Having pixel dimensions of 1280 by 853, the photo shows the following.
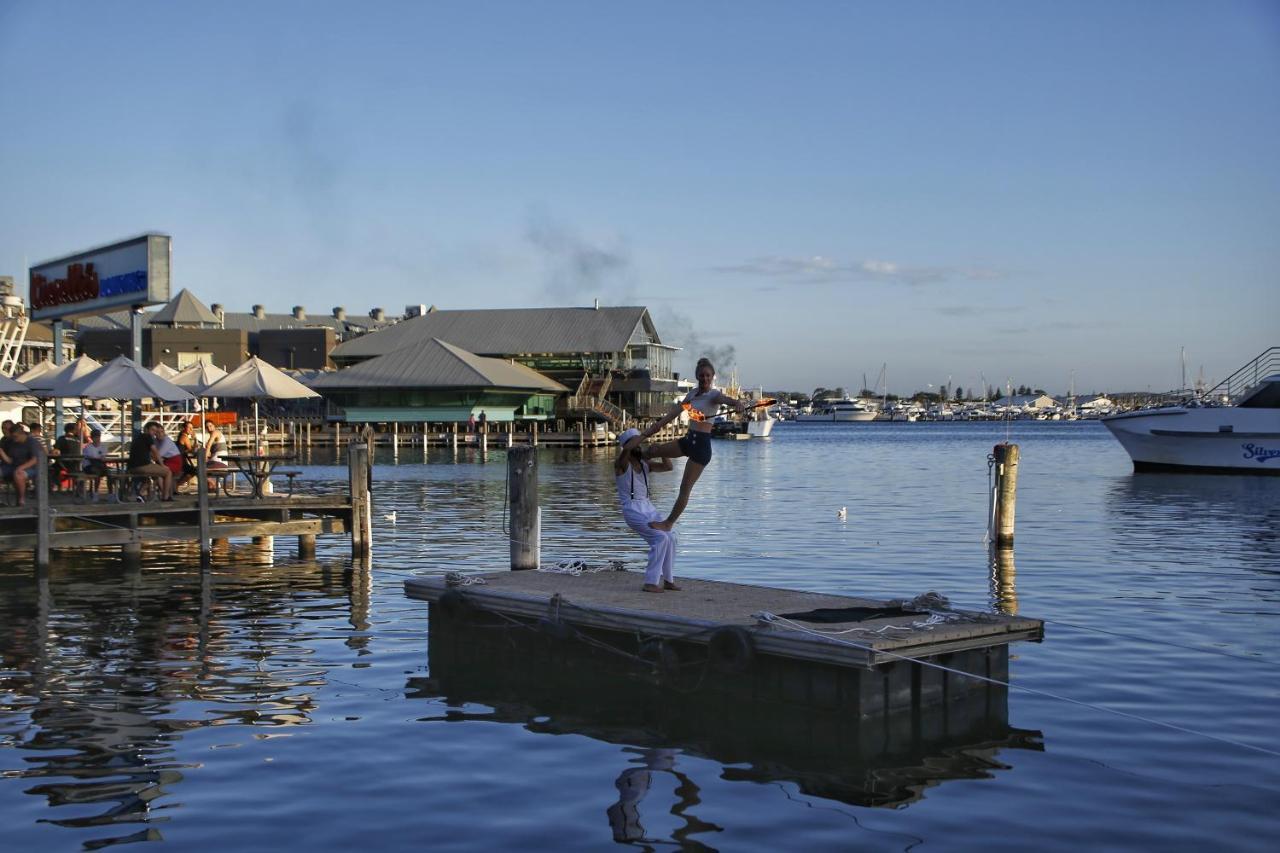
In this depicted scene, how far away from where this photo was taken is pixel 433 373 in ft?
278

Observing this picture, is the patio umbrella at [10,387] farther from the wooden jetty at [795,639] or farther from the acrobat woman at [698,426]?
the acrobat woman at [698,426]

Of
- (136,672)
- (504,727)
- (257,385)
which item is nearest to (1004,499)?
(504,727)

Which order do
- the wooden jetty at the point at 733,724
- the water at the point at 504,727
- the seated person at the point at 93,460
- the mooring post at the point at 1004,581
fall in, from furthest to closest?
the seated person at the point at 93,460 → the mooring post at the point at 1004,581 → the wooden jetty at the point at 733,724 → the water at the point at 504,727

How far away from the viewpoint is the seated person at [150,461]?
72.1 ft

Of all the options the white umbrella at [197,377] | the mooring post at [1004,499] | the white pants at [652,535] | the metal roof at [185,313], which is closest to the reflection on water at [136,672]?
the white pants at [652,535]

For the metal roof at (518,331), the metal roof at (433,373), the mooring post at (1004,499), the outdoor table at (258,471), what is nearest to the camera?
the outdoor table at (258,471)

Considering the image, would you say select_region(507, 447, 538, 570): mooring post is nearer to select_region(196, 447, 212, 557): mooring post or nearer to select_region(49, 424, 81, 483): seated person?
select_region(196, 447, 212, 557): mooring post

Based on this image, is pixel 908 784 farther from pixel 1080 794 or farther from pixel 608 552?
pixel 608 552

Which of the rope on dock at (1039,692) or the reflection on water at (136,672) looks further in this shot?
the rope on dock at (1039,692)

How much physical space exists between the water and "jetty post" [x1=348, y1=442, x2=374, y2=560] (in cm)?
53

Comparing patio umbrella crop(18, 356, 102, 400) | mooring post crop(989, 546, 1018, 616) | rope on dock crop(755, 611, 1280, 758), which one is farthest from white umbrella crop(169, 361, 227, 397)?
rope on dock crop(755, 611, 1280, 758)

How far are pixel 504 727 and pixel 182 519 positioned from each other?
523 inches

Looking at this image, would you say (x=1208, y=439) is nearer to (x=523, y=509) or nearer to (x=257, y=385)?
(x=257, y=385)

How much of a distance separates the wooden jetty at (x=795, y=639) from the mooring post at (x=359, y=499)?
9.81 m
